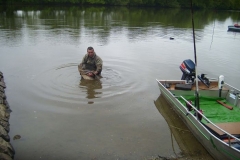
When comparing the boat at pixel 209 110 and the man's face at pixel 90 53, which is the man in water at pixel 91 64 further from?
the boat at pixel 209 110

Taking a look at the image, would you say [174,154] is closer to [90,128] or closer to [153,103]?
[90,128]

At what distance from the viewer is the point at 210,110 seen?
7.32 m

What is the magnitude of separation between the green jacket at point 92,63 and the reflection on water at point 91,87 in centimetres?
57

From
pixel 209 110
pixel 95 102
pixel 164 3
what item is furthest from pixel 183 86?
pixel 164 3

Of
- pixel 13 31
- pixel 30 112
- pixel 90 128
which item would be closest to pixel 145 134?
pixel 90 128

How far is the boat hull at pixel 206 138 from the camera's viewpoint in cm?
486

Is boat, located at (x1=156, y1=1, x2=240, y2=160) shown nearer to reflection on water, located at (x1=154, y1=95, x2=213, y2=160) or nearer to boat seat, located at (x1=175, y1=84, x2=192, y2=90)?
boat seat, located at (x1=175, y1=84, x2=192, y2=90)

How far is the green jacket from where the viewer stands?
10133 mm

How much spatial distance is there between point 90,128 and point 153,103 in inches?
111

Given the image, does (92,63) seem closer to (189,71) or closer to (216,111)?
(189,71)

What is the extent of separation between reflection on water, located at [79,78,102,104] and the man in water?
0.34 meters

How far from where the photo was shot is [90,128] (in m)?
6.64

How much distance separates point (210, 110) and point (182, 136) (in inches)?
58.1

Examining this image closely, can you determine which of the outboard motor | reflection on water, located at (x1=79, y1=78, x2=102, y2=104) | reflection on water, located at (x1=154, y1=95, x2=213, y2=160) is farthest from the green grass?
reflection on water, located at (x1=79, y1=78, x2=102, y2=104)
